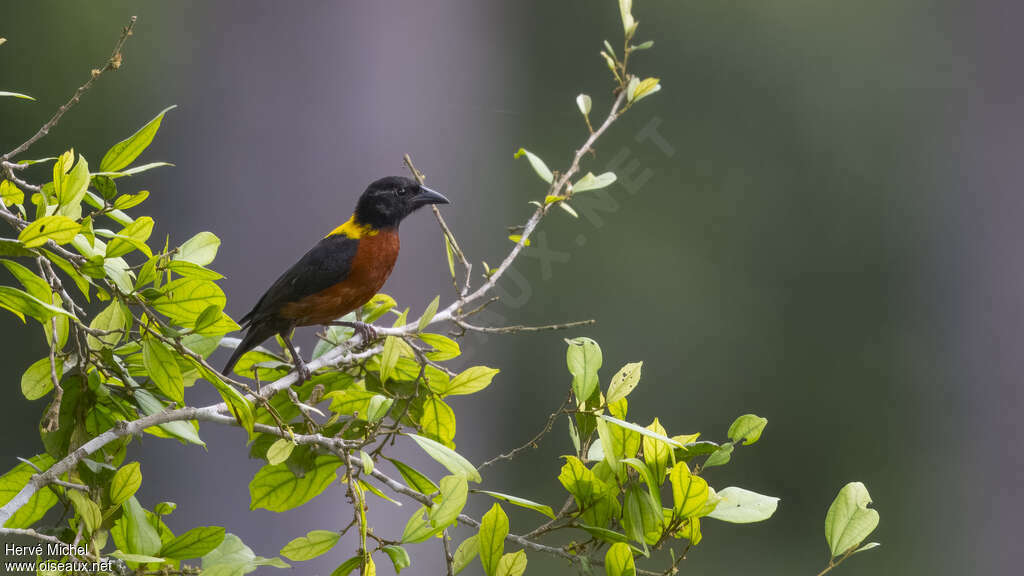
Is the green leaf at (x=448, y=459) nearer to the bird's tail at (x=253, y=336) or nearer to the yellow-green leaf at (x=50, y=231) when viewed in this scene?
the yellow-green leaf at (x=50, y=231)

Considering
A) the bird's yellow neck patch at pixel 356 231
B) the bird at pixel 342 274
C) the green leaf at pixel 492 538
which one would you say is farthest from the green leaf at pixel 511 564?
the bird's yellow neck patch at pixel 356 231

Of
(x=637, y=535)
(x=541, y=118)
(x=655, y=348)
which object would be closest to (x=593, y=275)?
(x=655, y=348)

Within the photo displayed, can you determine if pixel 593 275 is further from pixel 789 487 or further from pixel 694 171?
pixel 789 487

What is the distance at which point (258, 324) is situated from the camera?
1.69 meters

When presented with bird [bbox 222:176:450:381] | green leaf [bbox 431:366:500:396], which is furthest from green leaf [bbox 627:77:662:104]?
green leaf [bbox 431:366:500:396]

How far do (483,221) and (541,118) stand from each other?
82cm

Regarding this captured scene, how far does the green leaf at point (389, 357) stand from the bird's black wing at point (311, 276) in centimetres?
48

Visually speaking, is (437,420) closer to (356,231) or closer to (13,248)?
(13,248)

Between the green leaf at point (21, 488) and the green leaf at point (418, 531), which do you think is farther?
the green leaf at point (21, 488)

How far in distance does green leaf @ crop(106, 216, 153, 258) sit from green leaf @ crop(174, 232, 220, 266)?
0.48 ft

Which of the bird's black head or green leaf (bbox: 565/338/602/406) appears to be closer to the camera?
green leaf (bbox: 565/338/602/406)

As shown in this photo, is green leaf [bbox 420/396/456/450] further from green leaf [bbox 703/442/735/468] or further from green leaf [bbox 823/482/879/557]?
green leaf [bbox 823/482/879/557]

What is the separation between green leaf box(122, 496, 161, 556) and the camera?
1.05m

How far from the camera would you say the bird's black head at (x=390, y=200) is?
80.8 inches
